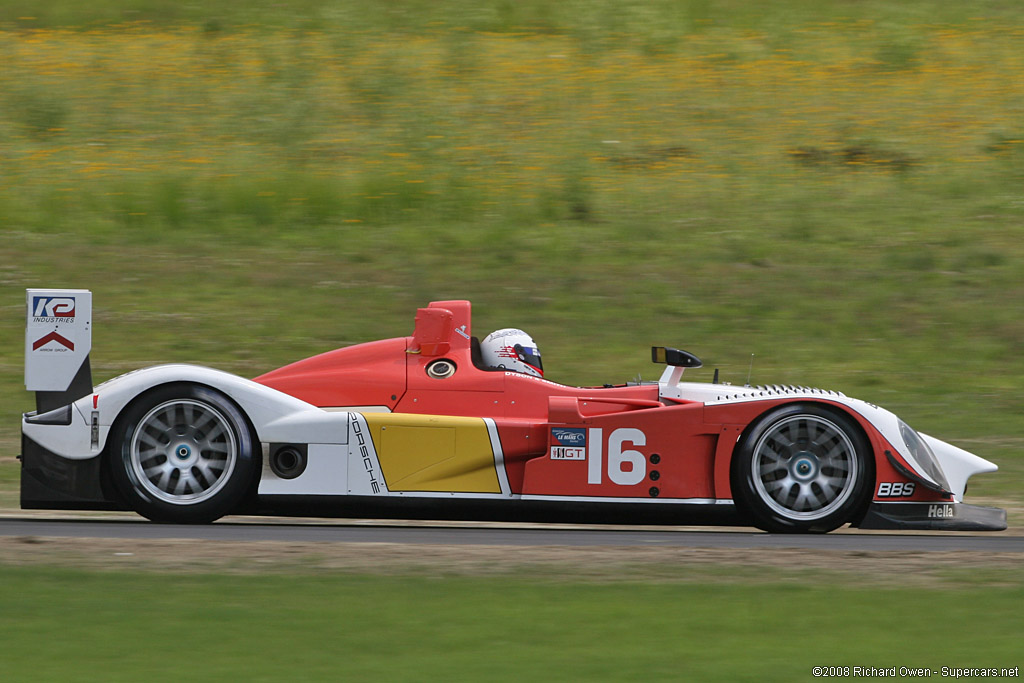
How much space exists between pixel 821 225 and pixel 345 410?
1311cm

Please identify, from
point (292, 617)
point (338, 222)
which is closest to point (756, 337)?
point (338, 222)

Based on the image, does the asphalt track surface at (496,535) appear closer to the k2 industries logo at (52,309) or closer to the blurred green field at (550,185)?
the k2 industries logo at (52,309)

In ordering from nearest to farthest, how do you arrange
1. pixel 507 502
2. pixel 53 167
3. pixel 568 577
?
pixel 568 577
pixel 507 502
pixel 53 167

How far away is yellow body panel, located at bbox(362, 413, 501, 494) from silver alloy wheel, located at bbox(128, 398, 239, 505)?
0.81 m

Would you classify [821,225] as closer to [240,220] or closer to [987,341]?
[987,341]

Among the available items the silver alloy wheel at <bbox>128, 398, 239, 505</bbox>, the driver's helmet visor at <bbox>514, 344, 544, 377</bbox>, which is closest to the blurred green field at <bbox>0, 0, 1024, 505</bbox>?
the silver alloy wheel at <bbox>128, 398, 239, 505</bbox>

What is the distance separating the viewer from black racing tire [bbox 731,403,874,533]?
25.3 ft

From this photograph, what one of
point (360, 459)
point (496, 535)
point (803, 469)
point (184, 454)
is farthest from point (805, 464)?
point (184, 454)

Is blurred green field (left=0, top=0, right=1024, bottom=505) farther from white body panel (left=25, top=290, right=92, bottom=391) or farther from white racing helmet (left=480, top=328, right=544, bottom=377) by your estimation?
white racing helmet (left=480, top=328, right=544, bottom=377)

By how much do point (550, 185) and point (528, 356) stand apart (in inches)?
510

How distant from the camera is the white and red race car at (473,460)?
767cm

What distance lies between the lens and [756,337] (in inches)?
631

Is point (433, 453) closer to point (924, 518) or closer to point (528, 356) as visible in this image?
point (528, 356)

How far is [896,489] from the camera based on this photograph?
7.75 metres
